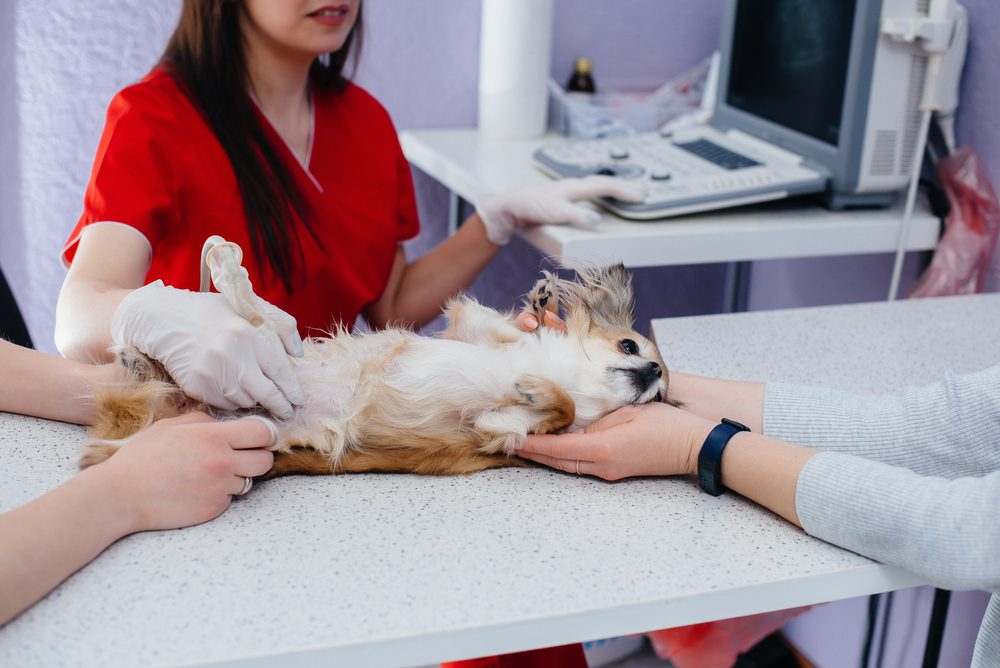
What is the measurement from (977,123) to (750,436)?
1.25 metres

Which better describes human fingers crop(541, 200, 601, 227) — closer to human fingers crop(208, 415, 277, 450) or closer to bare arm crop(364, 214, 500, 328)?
bare arm crop(364, 214, 500, 328)

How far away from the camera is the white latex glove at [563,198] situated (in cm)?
158

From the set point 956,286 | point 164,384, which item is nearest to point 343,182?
point 164,384

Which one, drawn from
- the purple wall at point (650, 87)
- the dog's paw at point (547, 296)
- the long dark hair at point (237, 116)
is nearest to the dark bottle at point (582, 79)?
the purple wall at point (650, 87)

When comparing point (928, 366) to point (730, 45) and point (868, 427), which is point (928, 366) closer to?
point (868, 427)

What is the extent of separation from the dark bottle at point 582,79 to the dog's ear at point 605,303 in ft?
4.73

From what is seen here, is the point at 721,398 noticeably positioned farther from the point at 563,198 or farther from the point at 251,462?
the point at 563,198

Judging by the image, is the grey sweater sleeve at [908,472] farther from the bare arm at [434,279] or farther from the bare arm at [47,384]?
the bare arm at [434,279]

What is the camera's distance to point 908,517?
0.79 meters

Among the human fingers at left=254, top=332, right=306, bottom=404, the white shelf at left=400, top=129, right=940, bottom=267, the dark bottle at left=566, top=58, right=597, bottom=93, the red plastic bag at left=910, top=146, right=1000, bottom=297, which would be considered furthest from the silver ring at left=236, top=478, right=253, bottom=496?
the dark bottle at left=566, top=58, right=597, bottom=93

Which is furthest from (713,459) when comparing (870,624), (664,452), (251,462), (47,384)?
(870,624)

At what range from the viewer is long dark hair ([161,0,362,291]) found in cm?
144

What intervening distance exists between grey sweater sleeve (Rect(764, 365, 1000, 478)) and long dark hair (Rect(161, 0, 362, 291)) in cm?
89

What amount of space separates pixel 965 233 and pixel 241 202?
1.42 m
